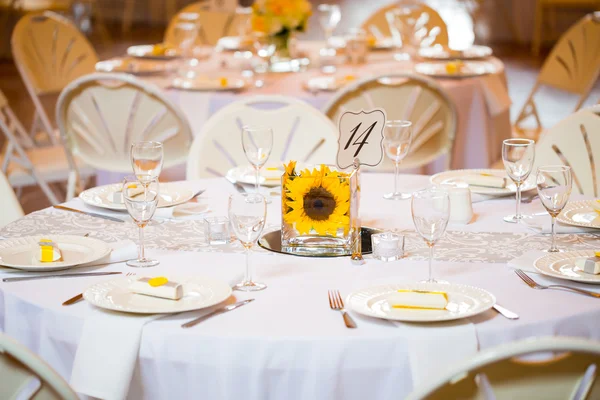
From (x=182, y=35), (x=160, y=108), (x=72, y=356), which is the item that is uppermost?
(x=182, y=35)

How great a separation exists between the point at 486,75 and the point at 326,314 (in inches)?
110

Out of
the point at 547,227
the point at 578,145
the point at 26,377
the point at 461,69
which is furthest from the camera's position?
the point at 461,69

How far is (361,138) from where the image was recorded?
197 centimetres

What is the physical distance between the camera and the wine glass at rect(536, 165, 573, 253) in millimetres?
1900

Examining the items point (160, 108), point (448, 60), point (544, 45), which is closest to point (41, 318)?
point (160, 108)

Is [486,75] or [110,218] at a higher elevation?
[486,75]

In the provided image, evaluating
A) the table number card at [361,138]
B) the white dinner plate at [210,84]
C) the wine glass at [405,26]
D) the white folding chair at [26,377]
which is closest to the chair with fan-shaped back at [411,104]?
the white dinner plate at [210,84]

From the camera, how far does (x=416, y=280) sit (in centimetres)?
176

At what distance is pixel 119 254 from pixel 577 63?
3.27 m

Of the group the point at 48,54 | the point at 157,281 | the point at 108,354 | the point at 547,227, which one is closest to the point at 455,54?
the point at 48,54

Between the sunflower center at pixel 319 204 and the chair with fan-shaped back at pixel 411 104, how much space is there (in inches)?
59.7

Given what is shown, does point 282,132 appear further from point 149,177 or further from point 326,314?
point 326,314

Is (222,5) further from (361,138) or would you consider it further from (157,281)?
(157,281)

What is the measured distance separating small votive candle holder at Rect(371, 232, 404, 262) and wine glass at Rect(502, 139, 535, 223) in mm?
399
